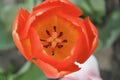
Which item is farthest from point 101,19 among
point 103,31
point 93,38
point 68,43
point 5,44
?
point 93,38

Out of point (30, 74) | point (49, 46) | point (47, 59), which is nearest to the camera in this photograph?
point (47, 59)

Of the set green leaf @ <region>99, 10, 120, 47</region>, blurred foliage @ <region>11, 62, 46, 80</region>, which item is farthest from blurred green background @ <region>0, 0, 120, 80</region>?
blurred foliage @ <region>11, 62, 46, 80</region>

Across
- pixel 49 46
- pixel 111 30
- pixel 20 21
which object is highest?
pixel 20 21

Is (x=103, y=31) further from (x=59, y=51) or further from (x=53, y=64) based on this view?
(x=53, y=64)

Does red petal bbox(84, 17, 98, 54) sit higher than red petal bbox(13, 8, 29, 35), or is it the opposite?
red petal bbox(13, 8, 29, 35)

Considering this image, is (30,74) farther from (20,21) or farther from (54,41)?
(20,21)

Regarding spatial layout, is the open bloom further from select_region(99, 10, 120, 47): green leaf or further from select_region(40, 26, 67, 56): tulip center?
select_region(99, 10, 120, 47): green leaf

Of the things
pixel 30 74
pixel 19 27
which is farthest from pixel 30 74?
pixel 19 27

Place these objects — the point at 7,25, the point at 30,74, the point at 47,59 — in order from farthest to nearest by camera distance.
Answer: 1. the point at 7,25
2. the point at 30,74
3. the point at 47,59

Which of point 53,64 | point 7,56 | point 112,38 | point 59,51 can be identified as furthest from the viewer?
point 7,56
